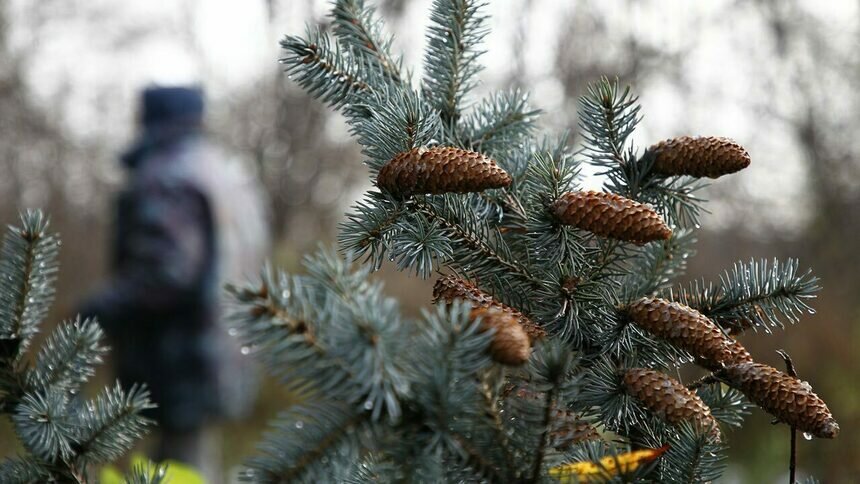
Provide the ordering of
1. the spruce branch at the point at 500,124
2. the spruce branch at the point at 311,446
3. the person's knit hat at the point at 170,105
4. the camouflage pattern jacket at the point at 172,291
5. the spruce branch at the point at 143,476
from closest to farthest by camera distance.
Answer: the spruce branch at the point at 311,446, the spruce branch at the point at 143,476, the spruce branch at the point at 500,124, the camouflage pattern jacket at the point at 172,291, the person's knit hat at the point at 170,105

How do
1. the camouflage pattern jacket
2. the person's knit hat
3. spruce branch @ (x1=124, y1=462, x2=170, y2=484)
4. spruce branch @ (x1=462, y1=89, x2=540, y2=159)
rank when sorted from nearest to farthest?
spruce branch @ (x1=124, y1=462, x2=170, y2=484)
spruce branch @ (x1=462, y1=89, x2=540, y2=159)
the camouflage pattern jacket
the person's knit hat

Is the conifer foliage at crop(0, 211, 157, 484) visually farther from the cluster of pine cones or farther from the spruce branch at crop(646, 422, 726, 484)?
the spruce branch at crop(646, 422, 726, 484)

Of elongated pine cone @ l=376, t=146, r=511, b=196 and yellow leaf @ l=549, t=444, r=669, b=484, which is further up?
elongated pine cone @ l=376, t=146, r=511, b=196

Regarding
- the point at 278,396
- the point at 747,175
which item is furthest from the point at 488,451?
the point at 747,175

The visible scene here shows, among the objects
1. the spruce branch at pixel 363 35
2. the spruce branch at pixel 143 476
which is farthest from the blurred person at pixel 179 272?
the spruce branch at pixel 143 476

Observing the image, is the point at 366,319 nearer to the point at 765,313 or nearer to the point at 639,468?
the point at 639,468

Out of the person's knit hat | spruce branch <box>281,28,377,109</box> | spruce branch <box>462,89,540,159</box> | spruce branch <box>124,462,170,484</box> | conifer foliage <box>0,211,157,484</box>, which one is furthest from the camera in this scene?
the person's knit hat

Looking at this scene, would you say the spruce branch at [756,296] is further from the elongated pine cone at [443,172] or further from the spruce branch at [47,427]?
the spruce branch at [47,427]

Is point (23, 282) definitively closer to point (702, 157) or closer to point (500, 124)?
point (500, 124)

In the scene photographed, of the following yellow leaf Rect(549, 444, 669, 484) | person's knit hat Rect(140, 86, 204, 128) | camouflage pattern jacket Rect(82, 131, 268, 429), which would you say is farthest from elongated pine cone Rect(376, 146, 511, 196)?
person's knit hat Rect(140, 86, 204, 128)

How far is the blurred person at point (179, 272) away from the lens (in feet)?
15.5

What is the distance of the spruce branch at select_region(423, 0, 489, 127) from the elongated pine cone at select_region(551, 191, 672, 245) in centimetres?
33

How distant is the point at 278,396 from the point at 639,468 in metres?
8.43

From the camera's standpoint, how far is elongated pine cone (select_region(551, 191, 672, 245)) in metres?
0.85
